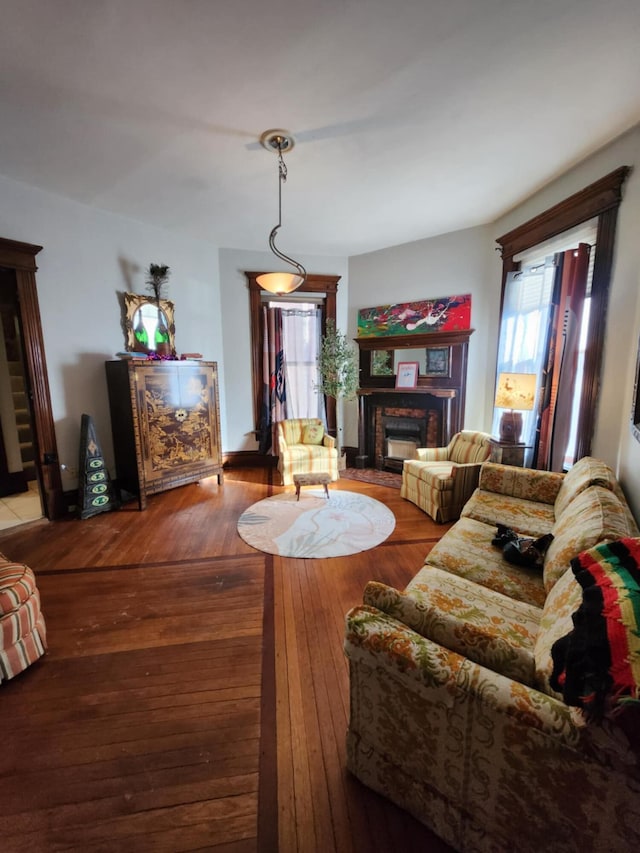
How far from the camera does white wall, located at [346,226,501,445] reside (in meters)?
4.05

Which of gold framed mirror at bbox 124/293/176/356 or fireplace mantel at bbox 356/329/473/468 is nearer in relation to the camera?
gold framed mirror at bbox 124/293/176/356

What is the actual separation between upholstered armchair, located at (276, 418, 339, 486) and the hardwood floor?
5.49 feet

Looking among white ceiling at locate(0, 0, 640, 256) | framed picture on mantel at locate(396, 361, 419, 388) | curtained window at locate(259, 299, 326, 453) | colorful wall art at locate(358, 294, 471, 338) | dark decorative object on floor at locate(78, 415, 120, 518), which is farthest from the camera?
curtained window at locate(259, 299, 326, 453)

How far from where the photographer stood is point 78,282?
345 cm

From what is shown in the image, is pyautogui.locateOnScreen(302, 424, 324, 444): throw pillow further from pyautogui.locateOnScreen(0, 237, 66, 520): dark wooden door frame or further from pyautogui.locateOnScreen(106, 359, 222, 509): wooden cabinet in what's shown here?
pyautogui.locateOnScreen(0, 237, 66, 520): dark wooden door frame

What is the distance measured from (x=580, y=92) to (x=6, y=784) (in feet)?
13.9

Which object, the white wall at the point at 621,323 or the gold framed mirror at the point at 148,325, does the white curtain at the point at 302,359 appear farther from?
the white wall at the point at 621,323

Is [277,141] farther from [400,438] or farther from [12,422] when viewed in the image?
[12,422]

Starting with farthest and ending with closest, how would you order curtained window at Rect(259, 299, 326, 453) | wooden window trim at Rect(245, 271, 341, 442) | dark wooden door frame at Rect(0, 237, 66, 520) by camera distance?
curtained window at Rect(259, 299, 326, 453), wooden window trim at Rect(245, 271, 341, 442), dark wooden door frame at Rect(0, 237, 66, 520)

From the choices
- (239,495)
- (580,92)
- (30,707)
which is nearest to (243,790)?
(30,707)

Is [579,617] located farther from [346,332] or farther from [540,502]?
[346,332]

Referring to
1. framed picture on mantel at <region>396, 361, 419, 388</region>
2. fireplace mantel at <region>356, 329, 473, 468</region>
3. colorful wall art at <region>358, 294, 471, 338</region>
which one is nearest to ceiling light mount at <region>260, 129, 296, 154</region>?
A: colorful wall art at <region>358, 294, 471, 338</region>

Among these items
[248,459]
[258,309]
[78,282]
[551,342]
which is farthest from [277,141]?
[248,459]

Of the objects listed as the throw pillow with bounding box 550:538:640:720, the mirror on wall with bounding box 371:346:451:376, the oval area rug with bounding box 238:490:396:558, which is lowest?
the oval area rug with bounding box 238:490:396:558
